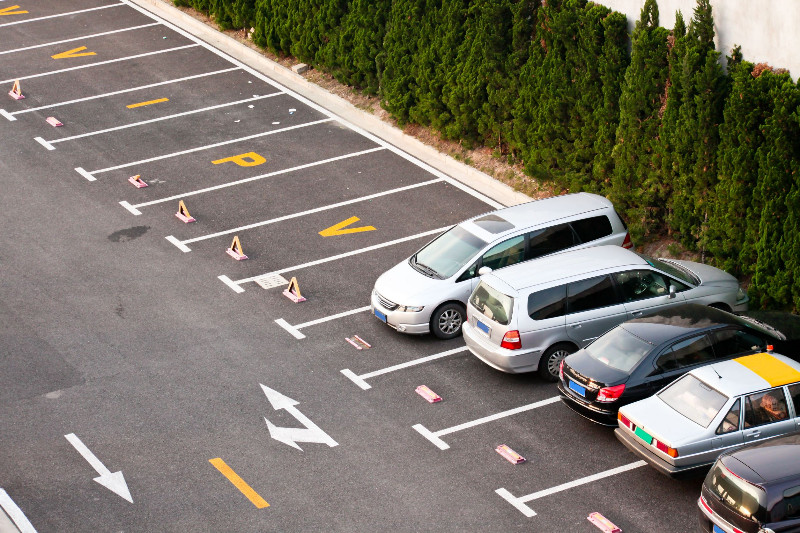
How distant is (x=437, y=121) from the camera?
77.4 ft

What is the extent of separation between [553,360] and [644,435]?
2705mm

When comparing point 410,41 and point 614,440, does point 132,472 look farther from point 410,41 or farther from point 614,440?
point 410,41

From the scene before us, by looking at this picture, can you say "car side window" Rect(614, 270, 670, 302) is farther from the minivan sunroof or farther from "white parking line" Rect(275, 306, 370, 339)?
"white parking line" Rect(275, 306, 370, 339)

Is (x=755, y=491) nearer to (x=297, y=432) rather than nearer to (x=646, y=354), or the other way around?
(x=646, y=354)

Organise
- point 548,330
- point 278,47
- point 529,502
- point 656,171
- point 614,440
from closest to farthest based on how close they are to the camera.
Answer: point 529,502 < point 614,440 < point 548,330 < point 656,171 < point 278,47

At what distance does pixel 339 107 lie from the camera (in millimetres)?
25906

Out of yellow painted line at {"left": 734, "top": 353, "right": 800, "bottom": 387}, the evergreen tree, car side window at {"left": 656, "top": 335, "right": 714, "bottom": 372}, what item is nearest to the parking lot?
car side window at {"left": 656, "top": 335, "right": 714, "bottom": 372}

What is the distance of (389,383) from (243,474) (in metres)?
2.81

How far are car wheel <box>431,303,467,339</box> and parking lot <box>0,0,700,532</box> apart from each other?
246 millimetres

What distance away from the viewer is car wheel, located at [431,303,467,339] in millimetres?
17000

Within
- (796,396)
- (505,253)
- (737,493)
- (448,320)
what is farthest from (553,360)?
(737,493)

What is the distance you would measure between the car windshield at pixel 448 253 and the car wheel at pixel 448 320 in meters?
0.50

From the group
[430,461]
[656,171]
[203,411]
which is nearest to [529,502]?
[430,461]

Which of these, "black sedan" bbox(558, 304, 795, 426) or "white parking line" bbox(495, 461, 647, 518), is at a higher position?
"black sedan" bbox(558, 304, 795, 426)
